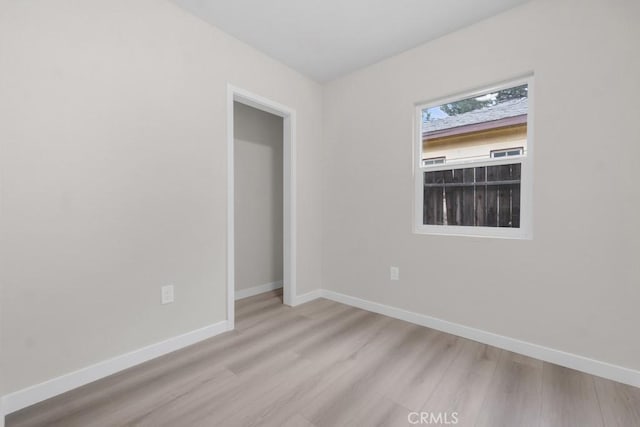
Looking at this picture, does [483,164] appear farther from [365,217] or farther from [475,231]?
[365,217]

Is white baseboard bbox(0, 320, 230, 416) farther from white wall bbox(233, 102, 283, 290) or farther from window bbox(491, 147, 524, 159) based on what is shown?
window bbox(491, 147, 524, 159)

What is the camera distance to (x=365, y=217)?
2.88 m

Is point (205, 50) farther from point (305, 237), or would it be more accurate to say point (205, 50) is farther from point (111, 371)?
point (111, 371)

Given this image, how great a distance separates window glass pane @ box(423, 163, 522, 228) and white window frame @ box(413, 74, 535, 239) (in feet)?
0.12

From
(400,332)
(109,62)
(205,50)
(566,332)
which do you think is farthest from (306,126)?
(566,332)

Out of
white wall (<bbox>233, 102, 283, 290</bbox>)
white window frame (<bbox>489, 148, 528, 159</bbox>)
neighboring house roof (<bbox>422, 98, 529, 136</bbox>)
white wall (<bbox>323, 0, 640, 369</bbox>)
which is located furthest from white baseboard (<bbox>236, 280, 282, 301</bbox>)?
white window frame (<bbox>489, 148, 528, 159</bbox>)

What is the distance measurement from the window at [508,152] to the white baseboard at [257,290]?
2926 millimetres

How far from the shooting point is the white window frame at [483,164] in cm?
198

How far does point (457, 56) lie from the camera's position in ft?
7.47

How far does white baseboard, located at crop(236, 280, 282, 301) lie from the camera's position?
131 inches

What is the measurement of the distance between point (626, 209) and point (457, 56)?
160cm

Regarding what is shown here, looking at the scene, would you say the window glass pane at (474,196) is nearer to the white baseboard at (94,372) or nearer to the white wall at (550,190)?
the white wall at (550,190)

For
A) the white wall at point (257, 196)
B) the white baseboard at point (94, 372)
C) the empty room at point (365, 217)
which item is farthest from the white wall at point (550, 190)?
the white baseboard at point (94, 372)

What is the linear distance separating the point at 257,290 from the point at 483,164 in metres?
2.86
